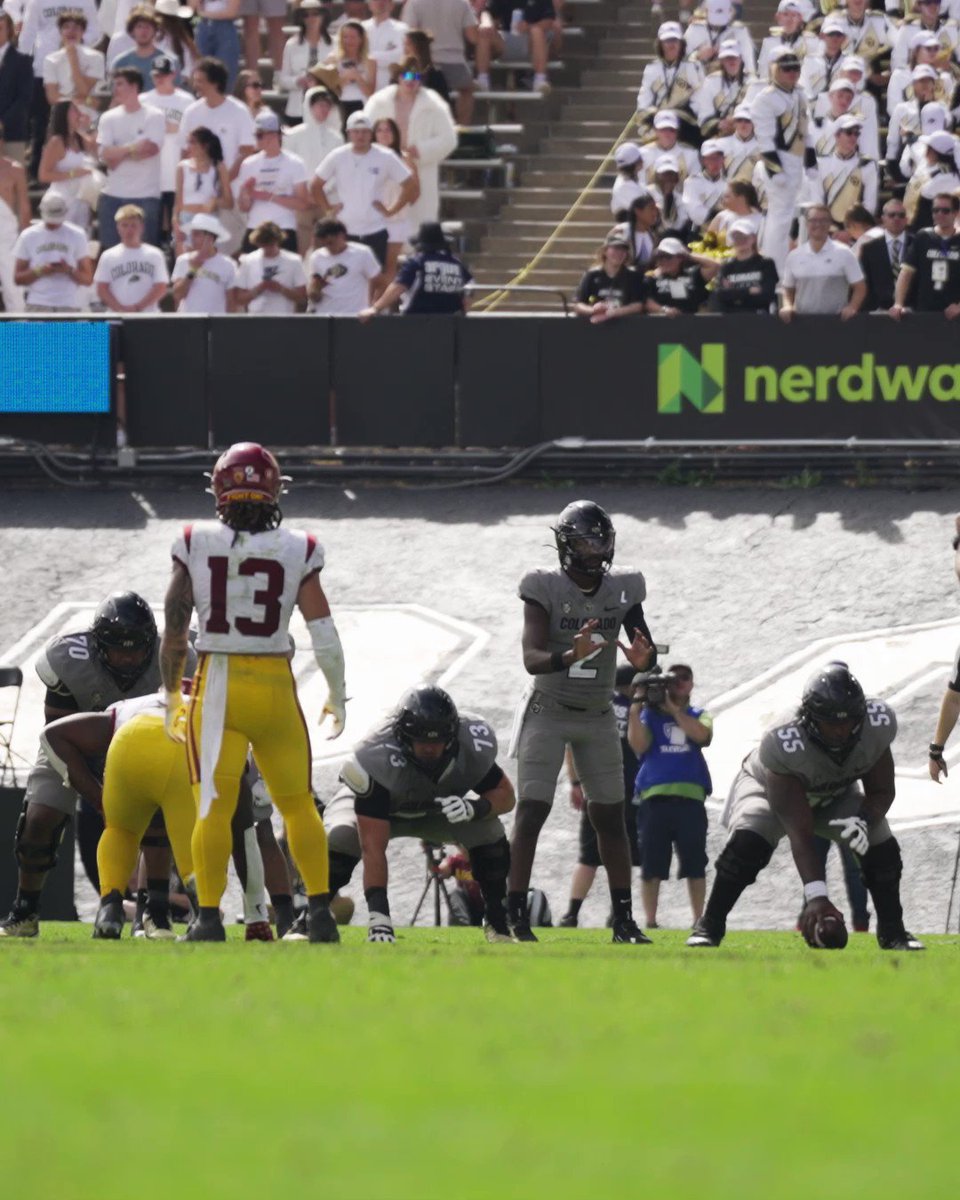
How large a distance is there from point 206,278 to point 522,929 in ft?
32.9

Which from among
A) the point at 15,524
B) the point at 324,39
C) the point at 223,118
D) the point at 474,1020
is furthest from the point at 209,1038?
the point at 324,39

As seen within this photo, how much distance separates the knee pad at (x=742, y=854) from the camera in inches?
425

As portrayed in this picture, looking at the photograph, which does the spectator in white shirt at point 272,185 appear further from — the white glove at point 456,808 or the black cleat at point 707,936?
the black cleat at point 707,936

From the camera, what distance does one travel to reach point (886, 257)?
62.4 ft

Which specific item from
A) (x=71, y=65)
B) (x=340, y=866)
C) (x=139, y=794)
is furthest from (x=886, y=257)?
(x=139, y=794)

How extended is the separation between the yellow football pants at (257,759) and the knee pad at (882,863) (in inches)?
97.5

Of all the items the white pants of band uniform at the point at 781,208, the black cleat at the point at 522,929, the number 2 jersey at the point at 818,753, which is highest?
the white pants of band uniform at the point at 781,208

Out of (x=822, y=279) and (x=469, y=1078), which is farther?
(x=822, y=279)

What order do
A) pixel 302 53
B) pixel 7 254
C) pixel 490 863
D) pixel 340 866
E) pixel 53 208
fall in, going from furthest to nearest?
pixel 302 53, pixel 7 254, pixel 53 208, pixel 340 866, pixel 490 863

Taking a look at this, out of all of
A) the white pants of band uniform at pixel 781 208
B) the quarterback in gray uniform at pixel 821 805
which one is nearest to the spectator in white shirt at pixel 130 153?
the white pants of band uniform at pixel 781 208

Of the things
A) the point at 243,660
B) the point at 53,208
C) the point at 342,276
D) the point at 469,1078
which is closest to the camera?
the point at 469,1078

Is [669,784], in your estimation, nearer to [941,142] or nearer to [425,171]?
[941,142]

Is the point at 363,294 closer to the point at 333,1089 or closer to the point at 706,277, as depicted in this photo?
the point at 706,277

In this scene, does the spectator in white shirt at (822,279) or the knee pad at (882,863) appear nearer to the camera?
the knee pad at (882,863)
